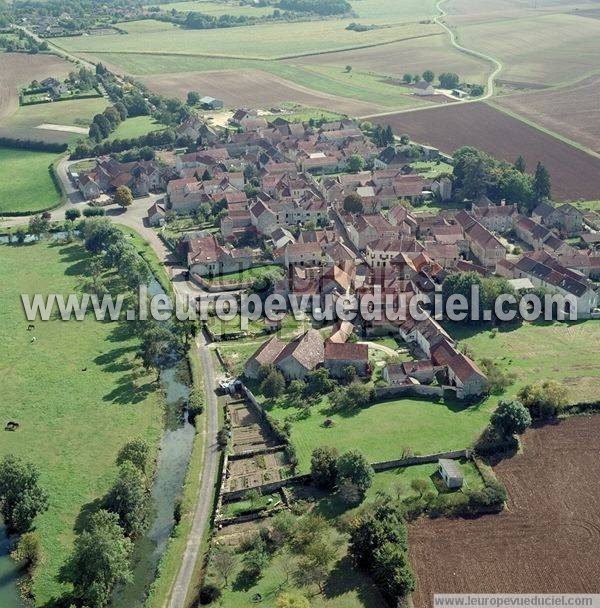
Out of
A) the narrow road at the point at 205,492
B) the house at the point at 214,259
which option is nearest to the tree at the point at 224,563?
the narrow road at the point at 205,492

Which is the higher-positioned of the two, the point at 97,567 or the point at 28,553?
the point at 97,567

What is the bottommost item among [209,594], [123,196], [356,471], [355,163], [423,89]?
[209,594]

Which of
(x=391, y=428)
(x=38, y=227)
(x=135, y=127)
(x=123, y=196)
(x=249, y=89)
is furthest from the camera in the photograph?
(x=249, y=89)

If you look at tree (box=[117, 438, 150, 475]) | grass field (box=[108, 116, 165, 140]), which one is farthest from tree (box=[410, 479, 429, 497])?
grass field (box=[108, 116, 165, 140])

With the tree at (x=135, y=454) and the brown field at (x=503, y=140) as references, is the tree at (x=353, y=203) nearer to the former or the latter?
the brown field at (x=503, y=140)

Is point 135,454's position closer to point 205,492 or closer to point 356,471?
point 205,492

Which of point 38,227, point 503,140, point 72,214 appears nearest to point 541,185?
point 503,140

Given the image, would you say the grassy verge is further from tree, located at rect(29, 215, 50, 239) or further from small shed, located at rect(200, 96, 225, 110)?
small shed, located at rect(200, 96, 225, 110)

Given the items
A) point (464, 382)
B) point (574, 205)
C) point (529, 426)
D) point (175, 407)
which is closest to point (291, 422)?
point (175, 407)
